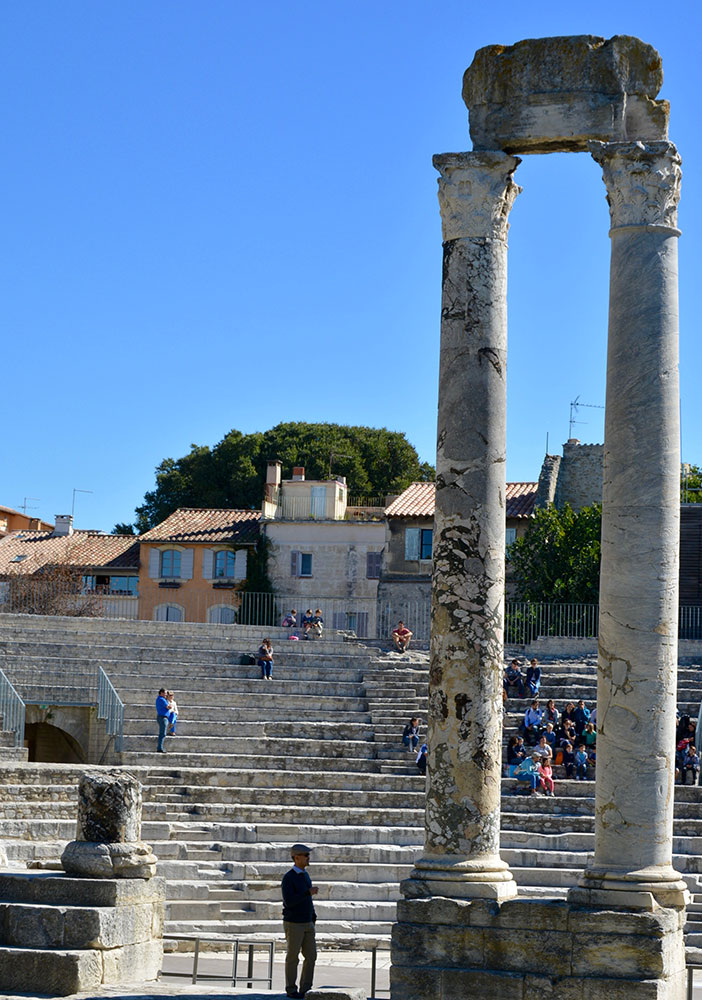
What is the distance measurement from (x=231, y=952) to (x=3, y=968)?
7.43 m

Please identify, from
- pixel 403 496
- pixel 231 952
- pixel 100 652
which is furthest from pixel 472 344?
pixel 403 496

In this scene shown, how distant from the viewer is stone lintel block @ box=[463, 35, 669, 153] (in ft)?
50.5

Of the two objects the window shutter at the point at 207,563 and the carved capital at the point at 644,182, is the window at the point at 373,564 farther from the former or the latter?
the carved capital at the point at 644,182

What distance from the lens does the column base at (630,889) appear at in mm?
14094

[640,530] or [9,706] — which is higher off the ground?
[640,530]

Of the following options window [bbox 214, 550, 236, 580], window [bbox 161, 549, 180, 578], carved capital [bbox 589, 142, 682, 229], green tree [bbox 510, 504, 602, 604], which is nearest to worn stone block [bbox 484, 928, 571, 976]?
carved capital [bbox 589, 142, 682, 229]

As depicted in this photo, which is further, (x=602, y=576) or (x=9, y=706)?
(x=9, y=706)

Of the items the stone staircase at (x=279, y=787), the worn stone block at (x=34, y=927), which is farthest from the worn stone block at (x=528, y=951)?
the stone staircase at (x=279, y=787)

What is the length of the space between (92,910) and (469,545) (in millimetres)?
4982

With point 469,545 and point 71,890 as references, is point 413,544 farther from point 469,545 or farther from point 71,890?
point 469,545

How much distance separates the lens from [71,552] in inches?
2569

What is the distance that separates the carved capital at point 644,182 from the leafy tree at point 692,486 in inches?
1392

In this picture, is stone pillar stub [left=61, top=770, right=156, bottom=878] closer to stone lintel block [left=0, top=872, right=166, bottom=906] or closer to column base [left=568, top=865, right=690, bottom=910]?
stone lintel block [left=0, top=872, right=166, bottom=906]

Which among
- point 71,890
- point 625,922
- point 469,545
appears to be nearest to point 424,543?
point 71,890
